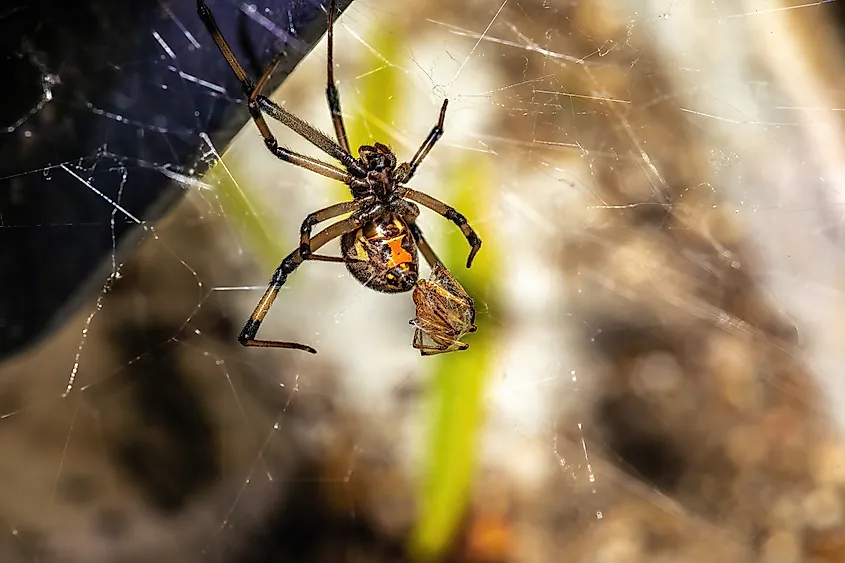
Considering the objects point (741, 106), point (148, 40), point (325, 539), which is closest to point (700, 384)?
point (741, 106)

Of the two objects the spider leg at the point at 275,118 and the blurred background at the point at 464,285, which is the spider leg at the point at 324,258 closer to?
the spider leg at the point at 275,118

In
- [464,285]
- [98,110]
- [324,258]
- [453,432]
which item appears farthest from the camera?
[453,432]

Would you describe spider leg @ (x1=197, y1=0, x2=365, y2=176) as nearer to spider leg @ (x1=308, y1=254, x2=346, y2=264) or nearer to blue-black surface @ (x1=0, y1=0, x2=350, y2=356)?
spider leg @ (x1=308, y1=254, x2=346, y2=264)

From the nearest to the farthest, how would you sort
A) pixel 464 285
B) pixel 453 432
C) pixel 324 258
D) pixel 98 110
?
pixel 324 258, pixel 98 110, pixel 464 285, pixel 453 432

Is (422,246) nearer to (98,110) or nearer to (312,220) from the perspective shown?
(312,220)

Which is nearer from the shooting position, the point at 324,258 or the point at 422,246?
the point at 324,258

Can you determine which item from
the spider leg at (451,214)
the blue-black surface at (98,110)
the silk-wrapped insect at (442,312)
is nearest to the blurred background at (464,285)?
the blue-black surface at (98,110)

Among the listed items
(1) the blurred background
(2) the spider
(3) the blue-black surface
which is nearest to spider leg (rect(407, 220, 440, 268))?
(2) the spider

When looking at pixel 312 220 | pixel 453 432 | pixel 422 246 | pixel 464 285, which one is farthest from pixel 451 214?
pixel 453 432
